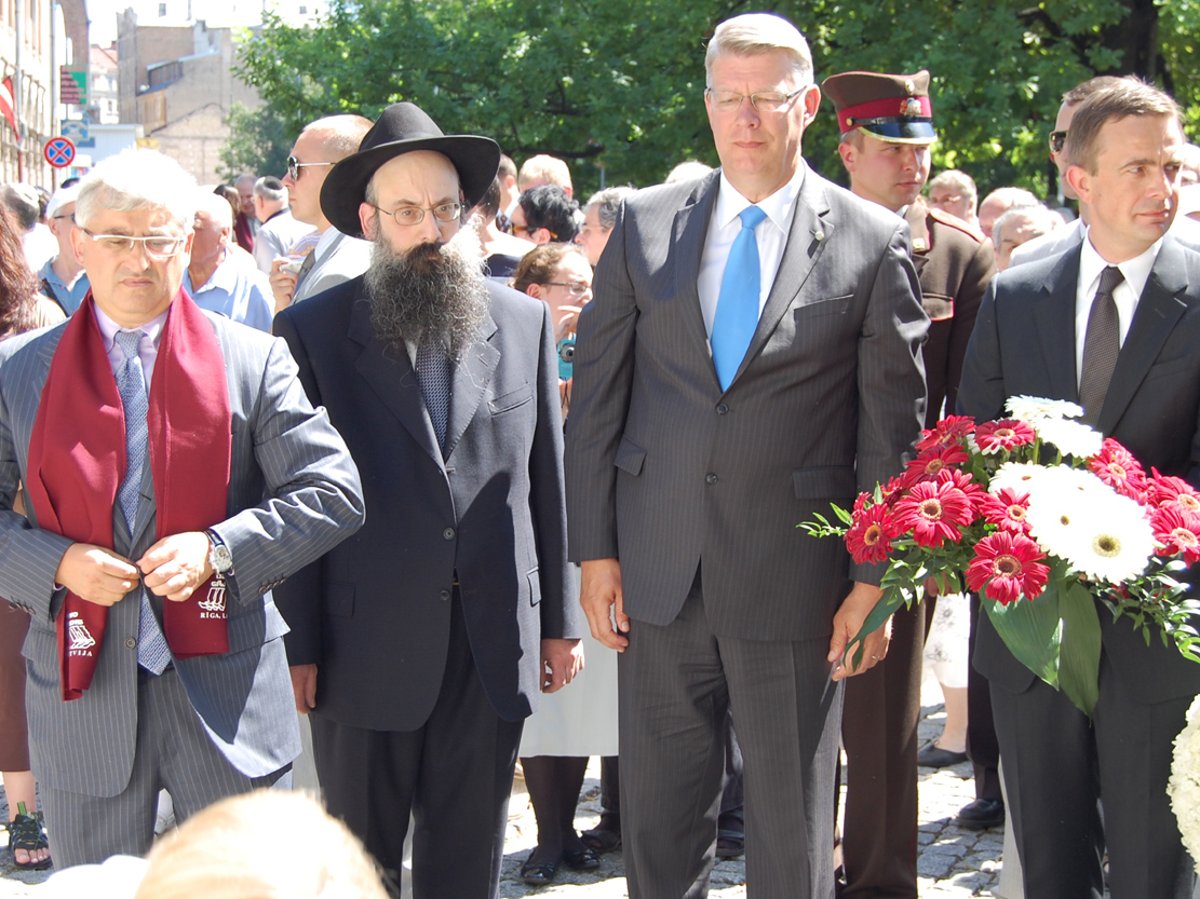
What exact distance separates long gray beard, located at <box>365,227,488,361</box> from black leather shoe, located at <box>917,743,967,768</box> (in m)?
3.43

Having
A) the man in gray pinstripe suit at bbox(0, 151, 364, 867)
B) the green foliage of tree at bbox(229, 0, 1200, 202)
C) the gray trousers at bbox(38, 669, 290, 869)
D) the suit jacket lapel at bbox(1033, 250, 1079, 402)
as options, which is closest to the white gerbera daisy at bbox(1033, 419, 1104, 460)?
the suit jacket lapel at bbox(1033, 250, 1079, 402)

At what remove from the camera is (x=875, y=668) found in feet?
15.4

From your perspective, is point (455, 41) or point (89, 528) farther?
point (455, 41)

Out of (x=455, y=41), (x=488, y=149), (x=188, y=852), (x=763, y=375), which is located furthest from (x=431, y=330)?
(x=455, y=41)

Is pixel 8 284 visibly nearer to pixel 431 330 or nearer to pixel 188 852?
pixel 431 330

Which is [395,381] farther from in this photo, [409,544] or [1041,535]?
[1041,535]

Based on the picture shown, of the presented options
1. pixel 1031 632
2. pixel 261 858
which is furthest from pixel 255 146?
pixel 261 858

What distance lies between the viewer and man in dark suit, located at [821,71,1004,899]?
472cm

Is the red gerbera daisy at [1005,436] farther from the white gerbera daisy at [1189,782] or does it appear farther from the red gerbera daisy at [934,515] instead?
the white gerbera daisy at [1189,782]

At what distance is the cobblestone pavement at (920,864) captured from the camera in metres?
5.14

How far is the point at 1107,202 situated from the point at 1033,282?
0.27m

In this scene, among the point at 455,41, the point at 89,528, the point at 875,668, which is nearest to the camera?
the point at 89,528

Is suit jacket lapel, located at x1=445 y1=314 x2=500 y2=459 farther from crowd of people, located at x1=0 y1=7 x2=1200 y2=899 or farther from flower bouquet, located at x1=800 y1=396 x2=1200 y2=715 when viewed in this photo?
flower bouquet, located at x1=800 y1=396 x2=1200 y2=715

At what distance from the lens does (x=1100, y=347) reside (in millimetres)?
3834
